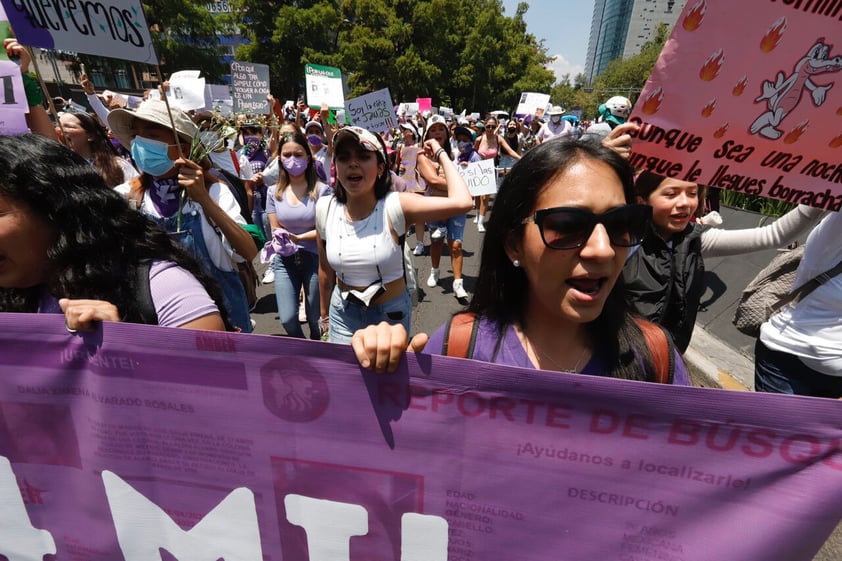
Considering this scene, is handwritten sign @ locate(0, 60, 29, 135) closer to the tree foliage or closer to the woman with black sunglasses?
the woman with black sunglasses

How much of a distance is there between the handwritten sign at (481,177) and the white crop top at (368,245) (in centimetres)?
348

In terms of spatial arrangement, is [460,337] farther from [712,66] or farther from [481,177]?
[481,177]

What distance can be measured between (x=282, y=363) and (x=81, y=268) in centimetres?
77

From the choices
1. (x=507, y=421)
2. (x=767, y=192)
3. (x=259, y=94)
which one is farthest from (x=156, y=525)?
(x=259, y=94)

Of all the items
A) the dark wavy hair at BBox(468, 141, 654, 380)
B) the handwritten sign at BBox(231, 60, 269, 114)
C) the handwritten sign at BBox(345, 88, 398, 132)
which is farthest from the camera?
the handwritten sign at BBox(231, 60, 269, 114)

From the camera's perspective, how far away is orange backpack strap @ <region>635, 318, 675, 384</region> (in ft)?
4.11

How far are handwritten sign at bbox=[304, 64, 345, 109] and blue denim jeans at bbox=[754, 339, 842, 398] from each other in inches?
251

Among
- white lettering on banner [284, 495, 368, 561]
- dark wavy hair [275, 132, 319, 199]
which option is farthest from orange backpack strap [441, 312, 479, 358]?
dark wavy hair [275, 132, 319, 199]

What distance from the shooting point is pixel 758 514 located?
0.97m

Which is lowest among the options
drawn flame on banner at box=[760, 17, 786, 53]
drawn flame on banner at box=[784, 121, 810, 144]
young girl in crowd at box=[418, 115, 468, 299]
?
young girl in crowd at box=[418, 115, 468, 299]

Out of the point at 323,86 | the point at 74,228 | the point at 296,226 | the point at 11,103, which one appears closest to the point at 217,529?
the point at 74,228

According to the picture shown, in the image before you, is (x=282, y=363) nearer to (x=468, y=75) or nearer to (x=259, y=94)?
(x=259, y=94)

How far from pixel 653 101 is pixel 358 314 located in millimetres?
1791

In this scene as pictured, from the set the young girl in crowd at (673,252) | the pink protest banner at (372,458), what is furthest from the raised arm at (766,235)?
the pink protest banner at (372,458)
